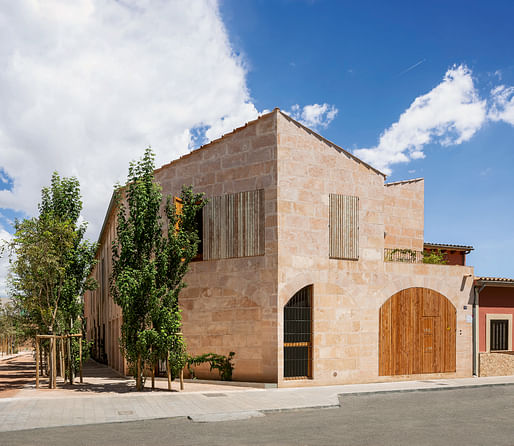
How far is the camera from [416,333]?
21.5m

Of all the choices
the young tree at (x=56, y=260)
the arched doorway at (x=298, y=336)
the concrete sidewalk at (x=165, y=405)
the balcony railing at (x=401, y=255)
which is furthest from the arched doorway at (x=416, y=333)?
the young tree at (x=56, y=260)

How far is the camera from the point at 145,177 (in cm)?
1738

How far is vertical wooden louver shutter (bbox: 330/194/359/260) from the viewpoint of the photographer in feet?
65.3

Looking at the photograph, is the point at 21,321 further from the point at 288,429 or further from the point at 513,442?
the point at 513,442

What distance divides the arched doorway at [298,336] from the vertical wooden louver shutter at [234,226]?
7.16ft

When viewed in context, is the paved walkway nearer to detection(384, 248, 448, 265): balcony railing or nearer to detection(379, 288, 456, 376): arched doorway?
detection(379, 288, 456, 376): arched doorway

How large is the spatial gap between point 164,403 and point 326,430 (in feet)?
16.8

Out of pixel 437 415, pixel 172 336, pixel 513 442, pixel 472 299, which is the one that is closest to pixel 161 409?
pixel 172 336

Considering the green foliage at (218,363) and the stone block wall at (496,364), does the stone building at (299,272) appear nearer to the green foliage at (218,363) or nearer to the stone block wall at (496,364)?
the green foliage at (218,363)

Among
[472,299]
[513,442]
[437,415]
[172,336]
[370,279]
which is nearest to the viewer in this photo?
[513,442]

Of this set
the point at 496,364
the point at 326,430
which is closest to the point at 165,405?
the point at 326,430

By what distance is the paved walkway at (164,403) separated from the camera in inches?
472

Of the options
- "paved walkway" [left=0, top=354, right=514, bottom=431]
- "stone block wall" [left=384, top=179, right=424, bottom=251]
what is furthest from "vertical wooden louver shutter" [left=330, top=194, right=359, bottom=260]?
"stone block wall" [left=384, top=179, right=424, bottom=251]

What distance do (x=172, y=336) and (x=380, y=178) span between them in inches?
404
